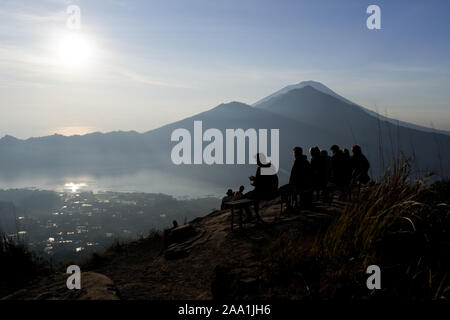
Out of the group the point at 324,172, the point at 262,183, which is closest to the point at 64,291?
the point at 262,183

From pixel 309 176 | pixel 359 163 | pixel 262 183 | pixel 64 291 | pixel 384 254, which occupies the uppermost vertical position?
pixel 359 163

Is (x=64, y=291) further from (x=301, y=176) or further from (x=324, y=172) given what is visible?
(x=324, y=172)

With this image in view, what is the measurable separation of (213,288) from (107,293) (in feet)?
4.41

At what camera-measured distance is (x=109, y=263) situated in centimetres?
786

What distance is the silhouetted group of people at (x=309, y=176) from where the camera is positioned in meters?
7.22

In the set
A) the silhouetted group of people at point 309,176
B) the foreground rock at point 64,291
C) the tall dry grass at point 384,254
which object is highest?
the silhouetted group of people at point 309,176

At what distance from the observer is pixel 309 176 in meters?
7.74

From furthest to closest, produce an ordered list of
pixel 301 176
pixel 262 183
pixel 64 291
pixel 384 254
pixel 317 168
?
pixel 317 168 < pixel 301 176 < pixel 262 183 < pixel 64 291 < pixel 384 254

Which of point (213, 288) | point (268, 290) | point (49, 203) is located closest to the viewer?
point (268, 290)

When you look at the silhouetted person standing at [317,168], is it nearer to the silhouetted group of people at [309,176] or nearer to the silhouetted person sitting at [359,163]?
the silhouetted group of people at [309,176]

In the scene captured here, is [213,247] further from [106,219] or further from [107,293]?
[106,219]

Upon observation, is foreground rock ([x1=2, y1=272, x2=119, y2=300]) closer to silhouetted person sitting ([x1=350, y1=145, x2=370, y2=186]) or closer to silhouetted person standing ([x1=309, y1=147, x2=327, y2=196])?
silhouetted person standing ([x1=309, y1=147, x2=327, y2=196])

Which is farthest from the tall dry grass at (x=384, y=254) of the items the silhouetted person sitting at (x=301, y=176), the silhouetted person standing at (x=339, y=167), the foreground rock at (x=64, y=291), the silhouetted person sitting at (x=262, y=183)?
the silhouetted person standing at (x=339, y=167)

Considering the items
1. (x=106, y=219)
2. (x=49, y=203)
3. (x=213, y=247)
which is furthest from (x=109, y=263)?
(x=49, y=203)
